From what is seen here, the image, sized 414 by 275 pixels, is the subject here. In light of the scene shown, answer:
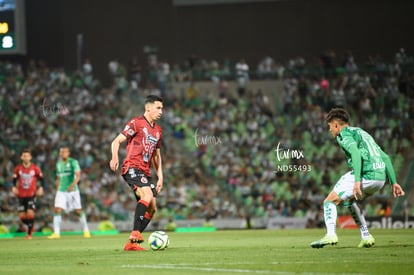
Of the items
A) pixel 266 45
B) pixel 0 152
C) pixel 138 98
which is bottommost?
pixel 0 152

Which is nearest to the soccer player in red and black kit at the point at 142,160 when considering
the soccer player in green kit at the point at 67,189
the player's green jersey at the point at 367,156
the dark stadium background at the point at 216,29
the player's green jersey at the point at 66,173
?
the player's green jersey at the point at 367,156

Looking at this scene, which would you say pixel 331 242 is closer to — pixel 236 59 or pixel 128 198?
pixel 128 198

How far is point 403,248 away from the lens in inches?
508

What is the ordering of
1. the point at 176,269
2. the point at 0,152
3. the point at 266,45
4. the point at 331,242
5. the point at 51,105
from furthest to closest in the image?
the point at 266,45 < the point at 51,105 < the point at 0,152 < the point at 331,242 < the point at 176,269

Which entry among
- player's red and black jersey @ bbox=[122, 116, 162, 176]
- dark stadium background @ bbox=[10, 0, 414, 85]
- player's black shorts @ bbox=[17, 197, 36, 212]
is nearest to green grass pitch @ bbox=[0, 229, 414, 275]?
player's red and black jersey @ bbox=[122, 116, 162, 176]

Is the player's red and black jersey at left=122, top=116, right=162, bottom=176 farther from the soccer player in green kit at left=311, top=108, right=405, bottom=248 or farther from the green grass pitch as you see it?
the soccer player in green kit at left=311, top=108, right=405, bottom=248

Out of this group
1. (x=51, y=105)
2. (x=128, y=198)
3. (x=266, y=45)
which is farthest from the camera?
(x=266, y=45)

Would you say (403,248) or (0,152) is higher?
(0,152)

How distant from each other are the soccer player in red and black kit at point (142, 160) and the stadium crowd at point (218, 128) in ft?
50.6

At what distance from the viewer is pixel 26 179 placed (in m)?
24.4

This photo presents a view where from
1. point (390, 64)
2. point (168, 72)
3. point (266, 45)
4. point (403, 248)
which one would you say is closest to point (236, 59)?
point (266, 45)

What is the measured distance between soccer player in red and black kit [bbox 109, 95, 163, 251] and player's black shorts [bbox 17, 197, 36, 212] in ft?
35.5

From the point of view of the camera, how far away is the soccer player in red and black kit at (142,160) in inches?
547

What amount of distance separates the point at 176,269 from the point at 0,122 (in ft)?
86.3
